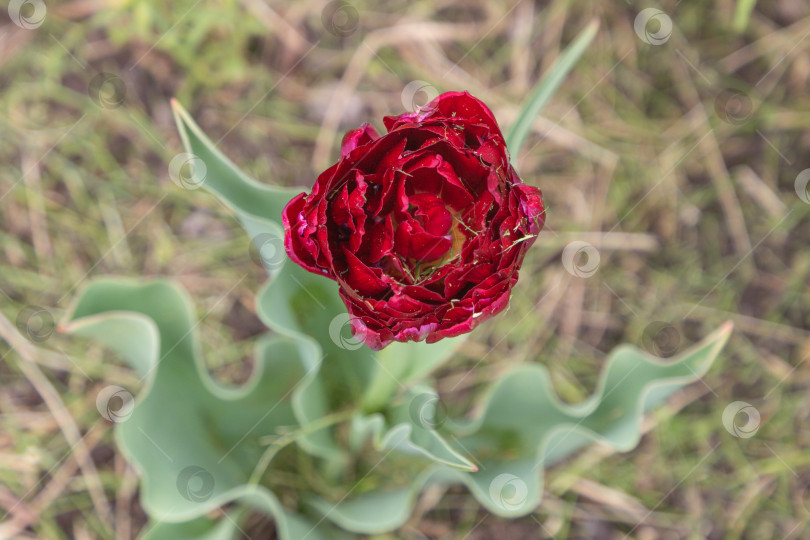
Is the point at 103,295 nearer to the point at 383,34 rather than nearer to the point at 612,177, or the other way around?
the point at 383,34

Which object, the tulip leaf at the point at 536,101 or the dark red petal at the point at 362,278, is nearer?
the dark red petal at the point at 362,278

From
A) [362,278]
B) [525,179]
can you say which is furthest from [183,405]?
[525,179]

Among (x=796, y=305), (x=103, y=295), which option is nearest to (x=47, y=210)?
(x=103, y=295)

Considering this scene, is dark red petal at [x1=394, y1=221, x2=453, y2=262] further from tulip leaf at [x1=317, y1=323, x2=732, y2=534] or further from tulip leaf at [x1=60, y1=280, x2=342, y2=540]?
tulip leaf at [x1=317, y1=323, x2=732, y2=534]

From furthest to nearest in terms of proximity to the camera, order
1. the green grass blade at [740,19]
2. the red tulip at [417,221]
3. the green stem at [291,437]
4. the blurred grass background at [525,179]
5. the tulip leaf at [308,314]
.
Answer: the green grass blade at [740,19] → the blurred grass background at [525,179] → the green stem at [291,437] → the tulip leaf at [308,314] → the red tulip at [417,221]

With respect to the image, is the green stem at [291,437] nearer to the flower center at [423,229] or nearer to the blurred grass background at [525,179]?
the flower center at [423,229]

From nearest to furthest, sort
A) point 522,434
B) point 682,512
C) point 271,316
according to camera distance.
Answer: point 271,316
point 522,434
point 682,512

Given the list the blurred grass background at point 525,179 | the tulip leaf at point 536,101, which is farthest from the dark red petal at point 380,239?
the blurred grass background at point 525,179

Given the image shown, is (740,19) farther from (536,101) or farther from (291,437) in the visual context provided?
(291,437)
